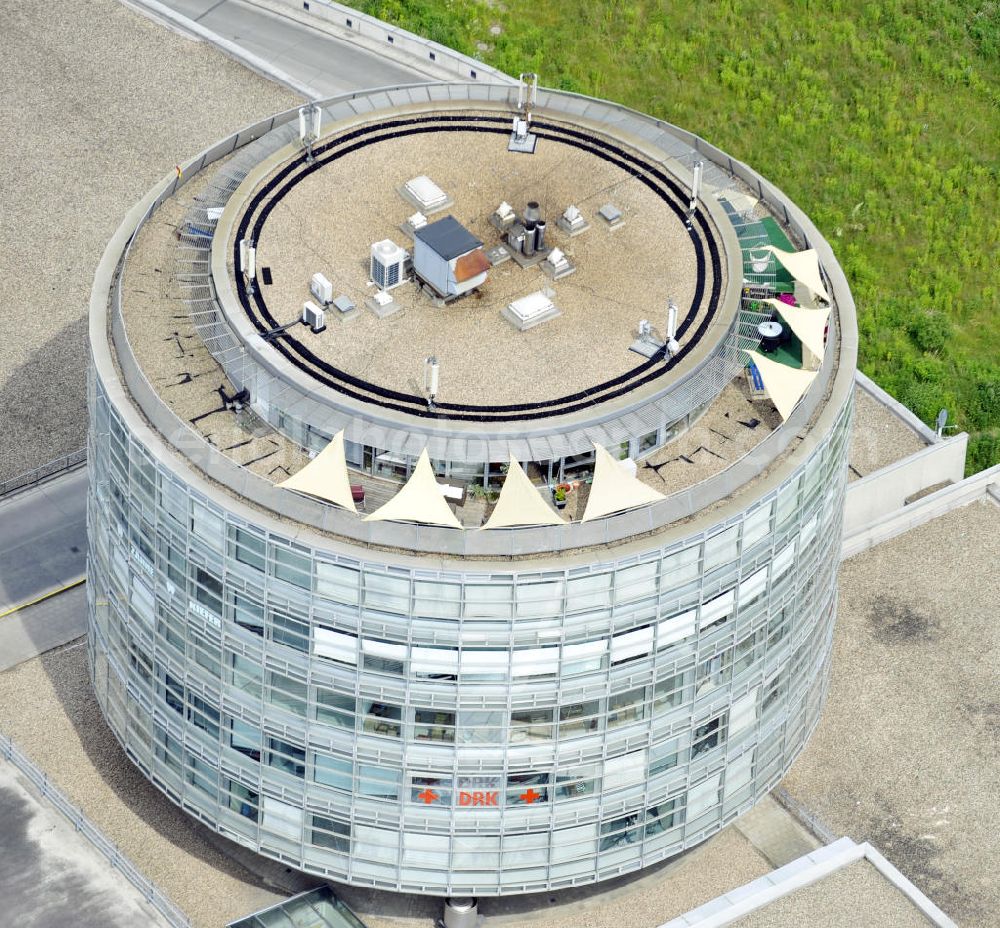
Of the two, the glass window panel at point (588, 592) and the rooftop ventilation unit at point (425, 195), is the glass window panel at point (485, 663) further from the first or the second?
the rooftop ventilation unit at point (425, 195)

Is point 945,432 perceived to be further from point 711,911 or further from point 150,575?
point 150,575

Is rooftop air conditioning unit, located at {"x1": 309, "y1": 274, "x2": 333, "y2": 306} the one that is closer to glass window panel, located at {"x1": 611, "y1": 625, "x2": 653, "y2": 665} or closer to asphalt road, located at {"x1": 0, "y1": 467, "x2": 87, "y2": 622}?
glass window panel, located at {"x1": 611, "y1": 625, "x2": 653, "y2": 665}

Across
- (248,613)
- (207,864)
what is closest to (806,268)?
(248,613)

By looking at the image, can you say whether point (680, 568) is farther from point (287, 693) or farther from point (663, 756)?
point (287, 693)

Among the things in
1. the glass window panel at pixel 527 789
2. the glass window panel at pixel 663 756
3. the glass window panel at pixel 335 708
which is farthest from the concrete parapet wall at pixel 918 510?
the glass window panel at pixel 335 708

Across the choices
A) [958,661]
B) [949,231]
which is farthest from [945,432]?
[958,661]

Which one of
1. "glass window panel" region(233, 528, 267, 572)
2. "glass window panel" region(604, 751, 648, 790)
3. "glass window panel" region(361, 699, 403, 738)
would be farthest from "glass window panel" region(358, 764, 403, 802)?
"glass window panel" region(233, 528, 267, 572)
